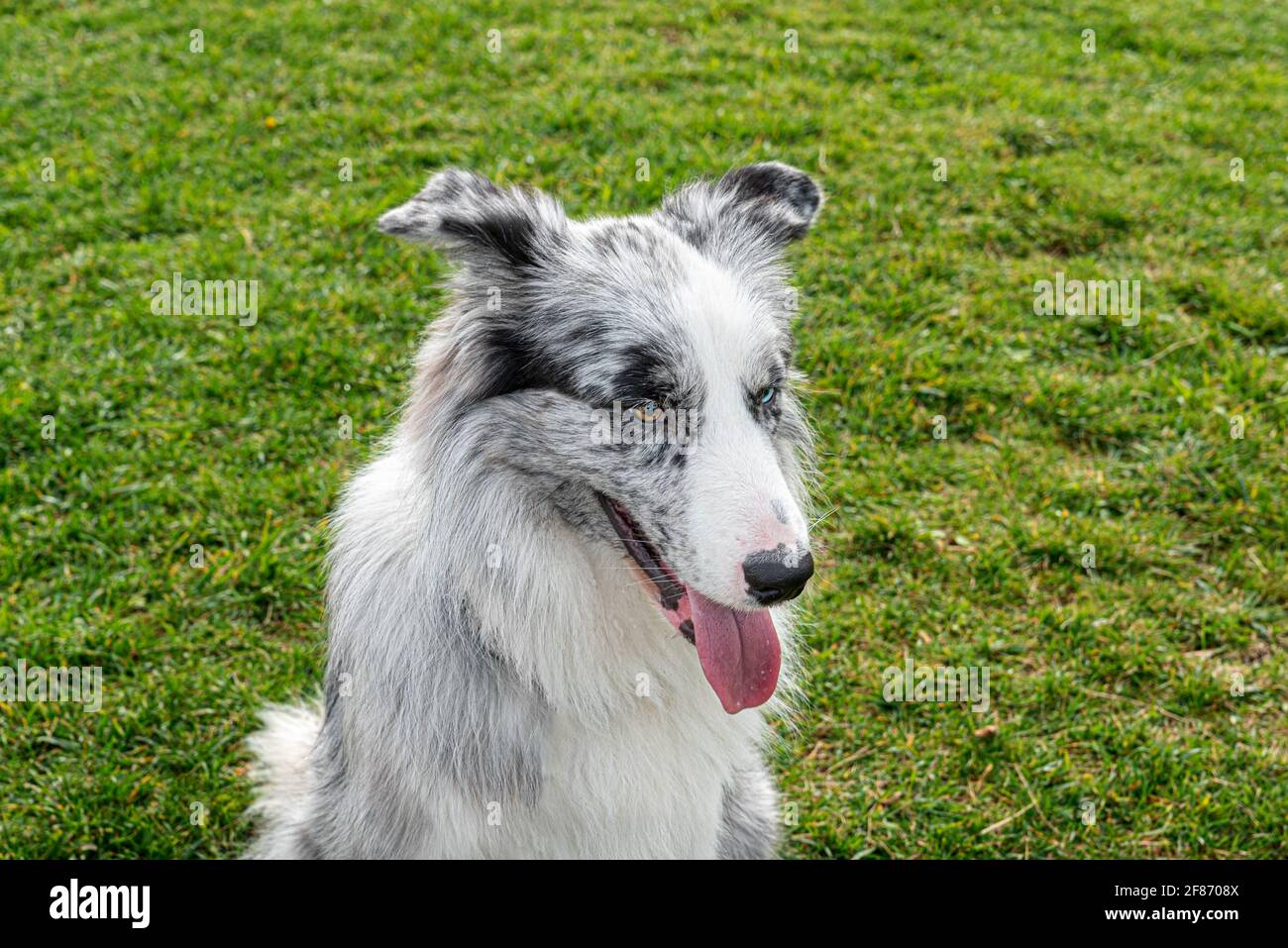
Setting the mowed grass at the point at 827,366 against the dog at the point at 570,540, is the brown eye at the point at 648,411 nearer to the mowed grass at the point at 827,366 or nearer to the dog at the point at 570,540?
the dog at the point at 570,540

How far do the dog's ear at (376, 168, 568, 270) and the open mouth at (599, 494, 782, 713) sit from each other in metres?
0.64

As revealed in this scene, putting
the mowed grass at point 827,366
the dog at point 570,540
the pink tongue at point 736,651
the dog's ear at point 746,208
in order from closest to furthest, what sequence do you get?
the dog at point 570,540 < the pink tongue at point 736,651 < the dog's ear at point 746,208 < the mowed grass at point 827,366

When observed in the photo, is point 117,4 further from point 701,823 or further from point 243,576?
point 701,823

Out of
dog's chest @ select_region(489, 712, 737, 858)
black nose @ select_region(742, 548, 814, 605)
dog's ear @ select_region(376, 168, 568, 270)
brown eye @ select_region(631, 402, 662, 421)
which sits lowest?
dog's chest @ select_region(489, 712, 737, 858)

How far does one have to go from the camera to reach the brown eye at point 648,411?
98.7 inches

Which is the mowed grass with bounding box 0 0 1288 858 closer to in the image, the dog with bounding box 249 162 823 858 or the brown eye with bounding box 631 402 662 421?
the dog with bounding box 249 162 823 858

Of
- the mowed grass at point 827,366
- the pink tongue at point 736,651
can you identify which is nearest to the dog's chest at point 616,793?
the pink tongue at point 736,651

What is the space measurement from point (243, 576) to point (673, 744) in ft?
7.38

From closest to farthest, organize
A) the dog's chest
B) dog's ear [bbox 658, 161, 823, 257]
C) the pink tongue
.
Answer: the pink tongue → the dog's chest → dog's ear [bbox 658, 161, 823, 257]

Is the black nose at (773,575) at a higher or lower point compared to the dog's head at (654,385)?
lower

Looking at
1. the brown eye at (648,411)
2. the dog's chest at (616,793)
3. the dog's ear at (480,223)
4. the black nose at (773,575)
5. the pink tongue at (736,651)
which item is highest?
the dog's ear at (480,223)

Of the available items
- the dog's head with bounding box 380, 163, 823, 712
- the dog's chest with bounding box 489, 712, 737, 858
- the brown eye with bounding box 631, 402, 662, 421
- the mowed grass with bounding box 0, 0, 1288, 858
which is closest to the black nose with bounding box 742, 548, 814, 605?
the dog's head with bounding box 380, 163, 823, 712

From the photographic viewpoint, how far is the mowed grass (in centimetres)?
386

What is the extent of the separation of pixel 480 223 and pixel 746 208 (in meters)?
0.76
